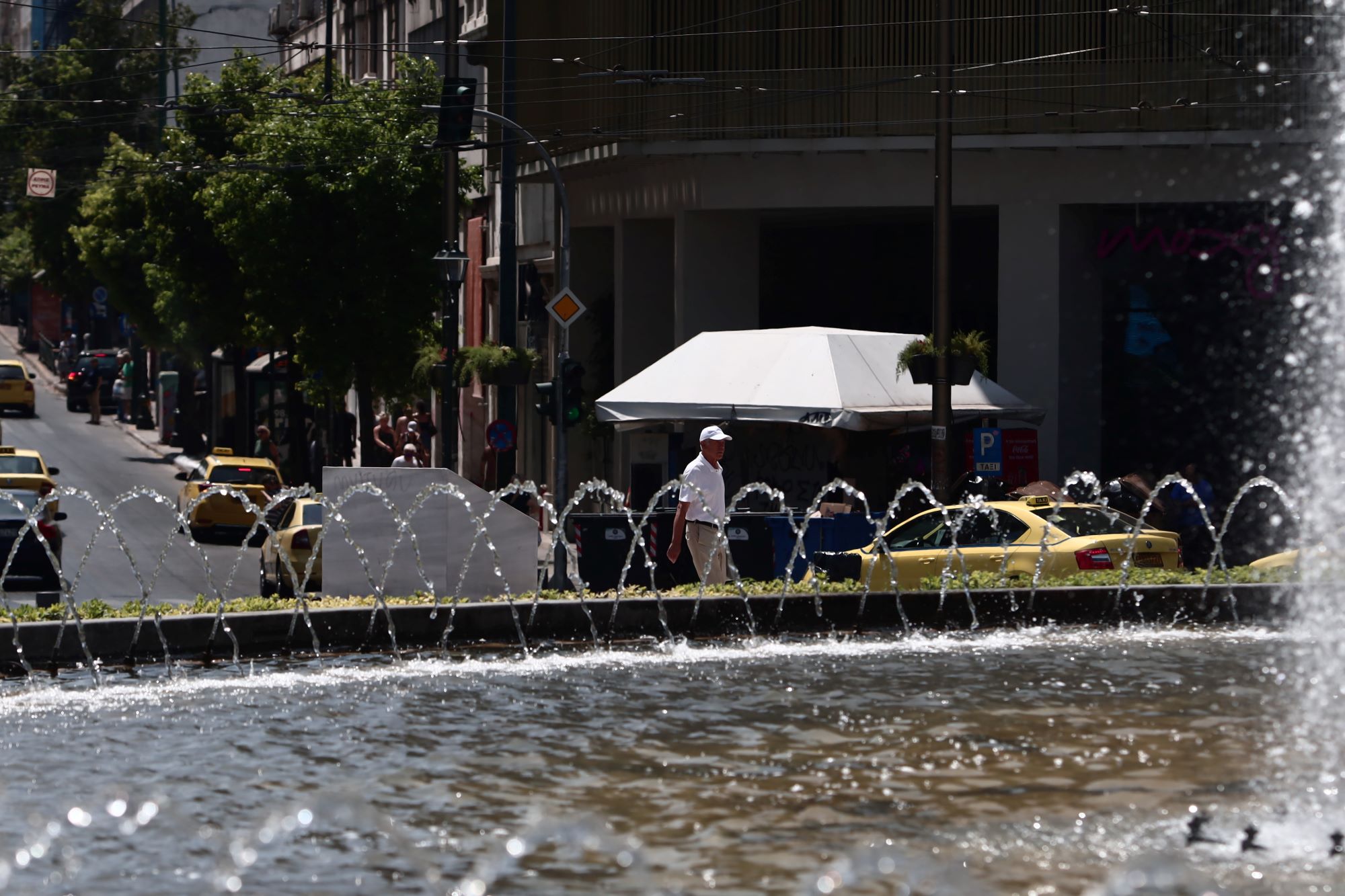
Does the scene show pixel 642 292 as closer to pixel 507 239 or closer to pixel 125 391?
pixel 507 239

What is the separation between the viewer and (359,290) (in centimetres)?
4112

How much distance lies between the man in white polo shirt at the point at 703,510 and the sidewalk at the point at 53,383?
40.9 meters

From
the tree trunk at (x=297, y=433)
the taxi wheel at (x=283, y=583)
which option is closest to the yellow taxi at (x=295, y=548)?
the taxi wheel at (x=283, y=583)

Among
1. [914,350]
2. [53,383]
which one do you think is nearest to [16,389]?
[53,383]

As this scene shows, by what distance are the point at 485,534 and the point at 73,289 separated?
66.1 meters

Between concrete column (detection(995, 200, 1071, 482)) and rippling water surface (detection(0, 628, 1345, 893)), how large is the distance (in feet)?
52.6

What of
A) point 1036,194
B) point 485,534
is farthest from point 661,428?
point 485,534

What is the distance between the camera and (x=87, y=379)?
71062 mm

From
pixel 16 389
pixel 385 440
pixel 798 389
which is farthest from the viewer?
pixel 16 389

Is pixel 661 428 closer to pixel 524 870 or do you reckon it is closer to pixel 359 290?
pixel 359 290

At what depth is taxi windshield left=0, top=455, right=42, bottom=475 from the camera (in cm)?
3512

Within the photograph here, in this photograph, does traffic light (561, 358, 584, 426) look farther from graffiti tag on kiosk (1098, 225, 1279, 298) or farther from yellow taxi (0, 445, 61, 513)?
yellow taxi (0, 445, 61, 513)

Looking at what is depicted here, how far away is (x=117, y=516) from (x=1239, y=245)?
22097mm

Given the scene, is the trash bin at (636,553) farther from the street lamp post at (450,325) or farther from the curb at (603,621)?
the street lamp post at (450,325)
